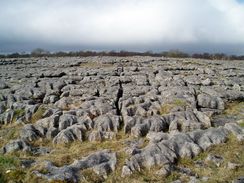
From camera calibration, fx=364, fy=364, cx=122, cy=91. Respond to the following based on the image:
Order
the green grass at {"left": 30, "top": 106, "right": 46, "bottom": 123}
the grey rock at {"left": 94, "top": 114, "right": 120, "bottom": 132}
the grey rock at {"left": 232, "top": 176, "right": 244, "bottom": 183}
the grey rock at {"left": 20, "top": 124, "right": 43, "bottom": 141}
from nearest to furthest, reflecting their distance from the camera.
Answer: the grey rock at {"left": 232, "top": 176, "right": 244, "bottom": 183}
the grey rock at {"left": 20, "top": 124, "right": 43, "bottom": 141}
the grey rock at {"left": 94, "top": 114, "right": 120, "bottom": 132}
the green grass at {"left": 30, "top": 106, "right": 46, "bottom": 123}

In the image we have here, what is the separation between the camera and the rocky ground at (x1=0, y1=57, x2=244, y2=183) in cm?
1867

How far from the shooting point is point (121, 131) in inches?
988

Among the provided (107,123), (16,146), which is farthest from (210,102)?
(16,146)

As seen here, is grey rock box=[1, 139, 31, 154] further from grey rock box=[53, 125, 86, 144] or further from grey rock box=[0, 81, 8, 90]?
grey rock box=[0, 81, 8, 90]

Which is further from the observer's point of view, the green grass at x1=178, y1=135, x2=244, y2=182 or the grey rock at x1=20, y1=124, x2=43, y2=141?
the grey rock at x1=20, y1=124, x2=43, y2=141

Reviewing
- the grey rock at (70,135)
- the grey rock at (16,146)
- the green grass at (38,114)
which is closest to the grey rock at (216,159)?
the grey rock at (70,135)

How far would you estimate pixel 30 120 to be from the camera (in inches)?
1081

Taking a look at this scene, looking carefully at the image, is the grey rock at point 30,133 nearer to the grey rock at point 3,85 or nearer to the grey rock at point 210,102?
the grey rock at point 3,85

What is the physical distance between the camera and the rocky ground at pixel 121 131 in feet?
61.3

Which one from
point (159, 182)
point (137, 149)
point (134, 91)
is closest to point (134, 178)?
point (159, 182)

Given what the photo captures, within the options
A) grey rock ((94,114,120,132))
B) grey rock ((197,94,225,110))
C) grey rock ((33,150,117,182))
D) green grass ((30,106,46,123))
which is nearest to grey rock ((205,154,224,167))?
grey rock ((33,150,117,182))

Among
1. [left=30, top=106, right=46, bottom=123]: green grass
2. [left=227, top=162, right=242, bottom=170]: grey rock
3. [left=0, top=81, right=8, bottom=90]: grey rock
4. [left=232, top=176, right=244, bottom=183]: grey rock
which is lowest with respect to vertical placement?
[left=232, top=176, right=244, bottom=183]: grey rock

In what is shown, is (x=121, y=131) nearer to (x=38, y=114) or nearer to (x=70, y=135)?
(x=70, y=135)

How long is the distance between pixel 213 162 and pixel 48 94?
18378mm
